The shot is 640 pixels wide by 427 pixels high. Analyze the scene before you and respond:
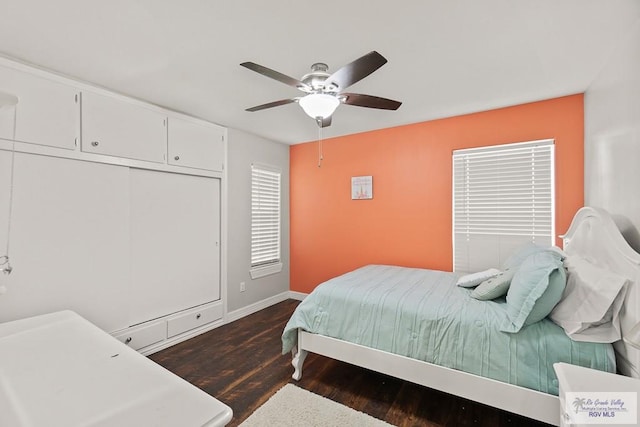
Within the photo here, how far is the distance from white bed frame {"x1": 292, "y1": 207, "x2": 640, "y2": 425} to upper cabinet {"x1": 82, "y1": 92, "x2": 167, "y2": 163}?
2309 mm

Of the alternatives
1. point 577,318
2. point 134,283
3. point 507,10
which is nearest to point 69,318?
point 134,283

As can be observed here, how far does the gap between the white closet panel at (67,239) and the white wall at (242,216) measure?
1.25 metres

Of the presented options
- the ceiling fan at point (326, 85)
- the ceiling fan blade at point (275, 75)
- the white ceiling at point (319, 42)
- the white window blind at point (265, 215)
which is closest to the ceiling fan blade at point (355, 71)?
the ceiling fan at point (326, 85)

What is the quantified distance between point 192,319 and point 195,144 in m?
1.99

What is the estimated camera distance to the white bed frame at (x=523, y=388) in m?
1.45

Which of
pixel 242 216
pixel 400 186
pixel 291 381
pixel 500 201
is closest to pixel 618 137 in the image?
pixel 500 201

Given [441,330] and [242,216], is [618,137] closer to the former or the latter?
[441,330]

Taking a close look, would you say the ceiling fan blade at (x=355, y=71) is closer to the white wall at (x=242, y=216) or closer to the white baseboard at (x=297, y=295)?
the white wall at (x=242, y=216)

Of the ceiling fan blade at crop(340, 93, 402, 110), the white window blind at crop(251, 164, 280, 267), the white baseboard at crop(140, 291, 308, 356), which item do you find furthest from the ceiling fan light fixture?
the white baseboard at crop(140, 291, 308, 356)

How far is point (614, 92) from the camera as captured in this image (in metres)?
1.99

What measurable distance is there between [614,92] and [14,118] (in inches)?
168

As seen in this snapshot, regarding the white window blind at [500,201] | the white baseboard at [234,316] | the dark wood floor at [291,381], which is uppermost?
the white window blind at [500,201]

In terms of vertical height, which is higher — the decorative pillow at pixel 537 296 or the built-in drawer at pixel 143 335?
the decorative pillow at pixel 537 296

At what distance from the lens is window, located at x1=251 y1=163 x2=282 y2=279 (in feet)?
13.4
